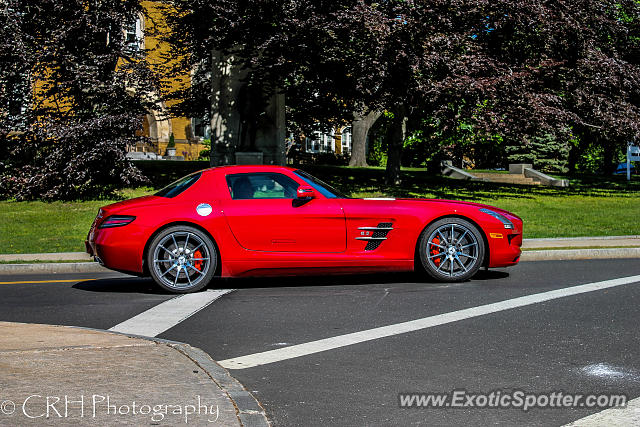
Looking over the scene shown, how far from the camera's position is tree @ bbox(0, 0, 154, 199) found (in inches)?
849

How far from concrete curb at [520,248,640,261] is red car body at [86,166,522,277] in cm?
298

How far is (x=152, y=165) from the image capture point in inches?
1271

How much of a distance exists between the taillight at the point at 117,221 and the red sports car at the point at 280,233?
1cm

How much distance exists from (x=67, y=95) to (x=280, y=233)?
15114 mm

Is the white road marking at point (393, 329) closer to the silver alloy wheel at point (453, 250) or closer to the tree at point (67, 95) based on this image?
the silver alloy wheel at point (453, 250)

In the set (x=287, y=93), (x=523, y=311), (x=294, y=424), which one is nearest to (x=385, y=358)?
(x=294, y=424)

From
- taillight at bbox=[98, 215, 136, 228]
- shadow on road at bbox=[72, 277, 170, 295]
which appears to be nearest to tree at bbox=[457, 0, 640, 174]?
shadow on road at bbox=[72, 277, 170, 295]

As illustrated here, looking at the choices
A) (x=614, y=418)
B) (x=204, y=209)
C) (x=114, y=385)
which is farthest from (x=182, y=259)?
(x=614, y=418)

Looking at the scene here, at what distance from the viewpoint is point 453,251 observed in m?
9.86

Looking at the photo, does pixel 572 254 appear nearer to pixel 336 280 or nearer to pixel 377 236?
pixel 336 280

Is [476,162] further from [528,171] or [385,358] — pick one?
[385,358]

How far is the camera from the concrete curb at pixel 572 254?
41.2ft

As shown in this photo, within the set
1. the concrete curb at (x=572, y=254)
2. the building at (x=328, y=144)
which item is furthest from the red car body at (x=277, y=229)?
the building at (x=328, y=144)

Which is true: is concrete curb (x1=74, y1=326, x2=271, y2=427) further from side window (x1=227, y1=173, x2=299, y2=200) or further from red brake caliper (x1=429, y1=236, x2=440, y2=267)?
red brake caliper (x1=429, y1=236, x2=440, y2=267)
